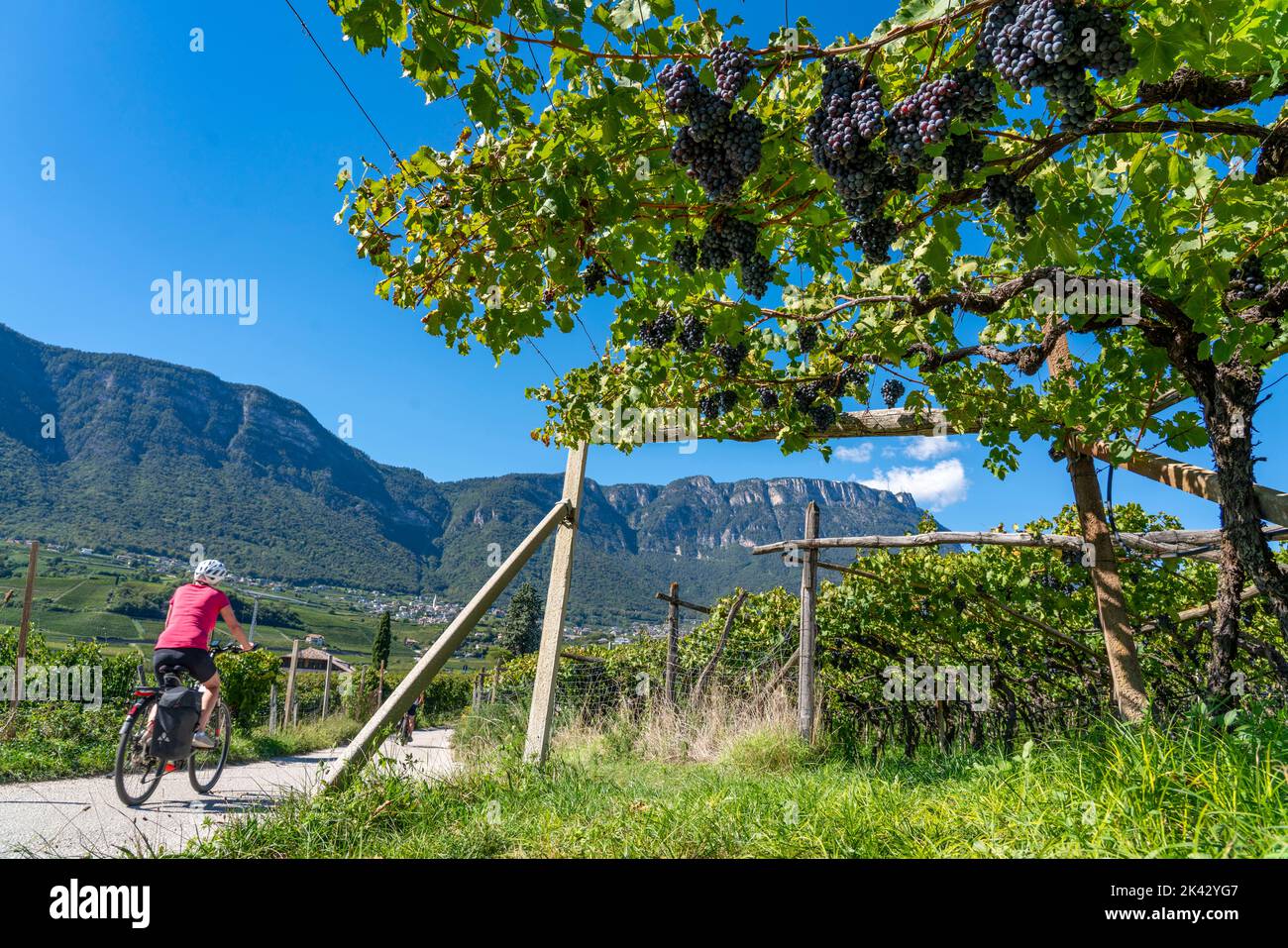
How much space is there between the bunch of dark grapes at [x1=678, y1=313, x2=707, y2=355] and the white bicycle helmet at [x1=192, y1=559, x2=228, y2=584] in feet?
12.8

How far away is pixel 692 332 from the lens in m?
4.28

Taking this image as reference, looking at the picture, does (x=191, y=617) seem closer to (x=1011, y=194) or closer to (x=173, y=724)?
(x=173, y=724)

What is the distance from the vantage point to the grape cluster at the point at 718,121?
1955mm

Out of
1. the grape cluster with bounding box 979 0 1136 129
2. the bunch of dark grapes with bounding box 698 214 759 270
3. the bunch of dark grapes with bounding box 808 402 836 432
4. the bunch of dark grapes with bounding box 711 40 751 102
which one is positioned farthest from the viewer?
the bunch of dark grapes with bounding box 808 402 836 432

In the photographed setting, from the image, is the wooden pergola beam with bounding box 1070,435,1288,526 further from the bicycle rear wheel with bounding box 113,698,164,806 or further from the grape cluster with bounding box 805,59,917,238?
the bicycle rear wheel with bounding box 113,698,164,806

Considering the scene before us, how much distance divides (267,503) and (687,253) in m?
135

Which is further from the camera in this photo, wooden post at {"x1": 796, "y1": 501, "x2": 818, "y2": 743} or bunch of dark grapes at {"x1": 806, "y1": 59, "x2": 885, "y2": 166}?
wooden post at {"x1": 796, "y1": 501, "x2": 818, "y2": 743}

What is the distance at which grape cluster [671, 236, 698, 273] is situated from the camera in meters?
2.96

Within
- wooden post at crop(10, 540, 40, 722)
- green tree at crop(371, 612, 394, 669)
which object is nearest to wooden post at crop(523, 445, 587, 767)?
wooden post at crop(10, 540, 40, 722)

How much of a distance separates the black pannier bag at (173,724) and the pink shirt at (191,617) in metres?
0.35

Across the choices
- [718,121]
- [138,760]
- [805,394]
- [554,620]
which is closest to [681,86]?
[718,121]

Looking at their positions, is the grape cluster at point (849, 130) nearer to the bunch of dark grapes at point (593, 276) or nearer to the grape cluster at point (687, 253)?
the grape cluster at point (687, 253)

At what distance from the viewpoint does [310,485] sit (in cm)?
17000
